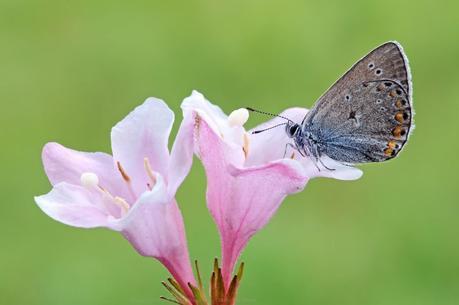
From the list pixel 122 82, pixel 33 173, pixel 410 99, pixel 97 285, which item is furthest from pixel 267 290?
pixel 410 99

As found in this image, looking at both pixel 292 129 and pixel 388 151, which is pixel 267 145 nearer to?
pixel 292 129

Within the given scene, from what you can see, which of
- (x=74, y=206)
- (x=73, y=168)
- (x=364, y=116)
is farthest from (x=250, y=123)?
(x=74, y=206)

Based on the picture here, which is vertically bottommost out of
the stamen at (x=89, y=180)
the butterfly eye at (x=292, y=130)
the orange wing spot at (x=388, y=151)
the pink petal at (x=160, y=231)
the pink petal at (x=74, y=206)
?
the pink petal at (x=160, y=231)

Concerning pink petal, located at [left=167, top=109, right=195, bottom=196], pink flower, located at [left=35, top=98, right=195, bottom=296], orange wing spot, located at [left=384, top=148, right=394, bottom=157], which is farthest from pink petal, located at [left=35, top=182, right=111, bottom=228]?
orange wing spot, located at [left=384, top=148, right=394, bottom=157]

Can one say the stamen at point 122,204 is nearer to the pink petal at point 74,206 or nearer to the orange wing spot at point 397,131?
the pink petal at point 74,206

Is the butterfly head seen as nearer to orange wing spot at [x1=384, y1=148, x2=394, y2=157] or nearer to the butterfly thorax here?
the butterfly thorax

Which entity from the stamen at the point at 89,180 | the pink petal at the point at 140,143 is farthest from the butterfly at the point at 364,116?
the stamen at the point at 89,180
